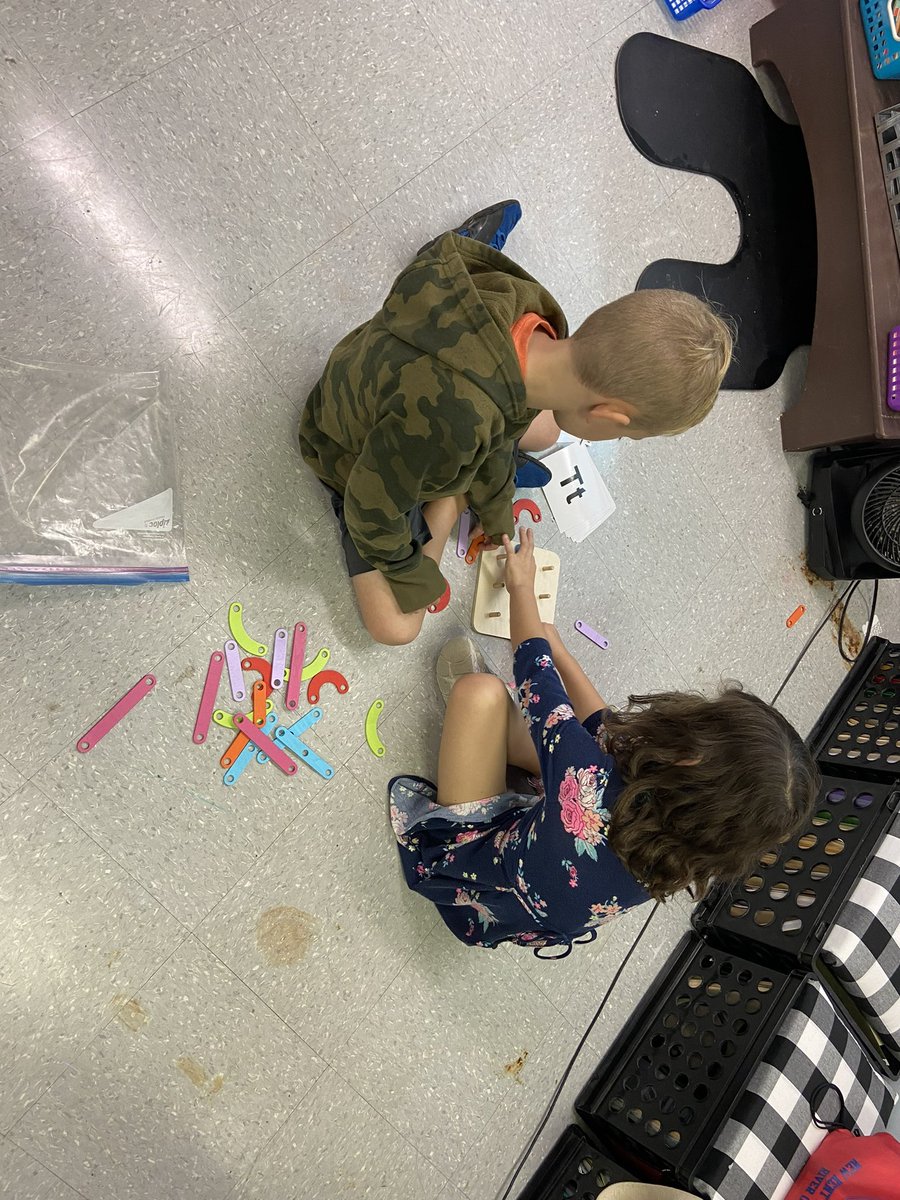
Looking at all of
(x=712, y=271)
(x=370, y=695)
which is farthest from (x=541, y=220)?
(x=370, y=695)

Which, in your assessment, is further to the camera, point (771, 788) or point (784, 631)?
point (784, 631)

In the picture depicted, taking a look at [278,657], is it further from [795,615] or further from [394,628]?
[795,615]

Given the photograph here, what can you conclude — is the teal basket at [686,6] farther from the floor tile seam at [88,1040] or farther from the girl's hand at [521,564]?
the floor tile seam at [88,1040]

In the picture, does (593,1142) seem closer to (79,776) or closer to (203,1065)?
(203,1065)

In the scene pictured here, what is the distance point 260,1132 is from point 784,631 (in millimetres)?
1515

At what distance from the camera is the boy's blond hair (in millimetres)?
877

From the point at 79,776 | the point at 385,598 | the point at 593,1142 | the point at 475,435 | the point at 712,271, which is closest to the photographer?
the point at 475,435

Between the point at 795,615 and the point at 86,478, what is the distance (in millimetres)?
1623

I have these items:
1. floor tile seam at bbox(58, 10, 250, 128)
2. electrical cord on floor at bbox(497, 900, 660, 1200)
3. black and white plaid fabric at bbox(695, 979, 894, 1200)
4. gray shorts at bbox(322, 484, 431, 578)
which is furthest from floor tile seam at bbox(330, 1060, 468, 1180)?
floor tile seam at bbox(58, 10, 250, 128)

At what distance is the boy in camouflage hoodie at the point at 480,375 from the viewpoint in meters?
0.88

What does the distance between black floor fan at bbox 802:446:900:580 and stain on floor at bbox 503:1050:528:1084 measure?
1.31 metres

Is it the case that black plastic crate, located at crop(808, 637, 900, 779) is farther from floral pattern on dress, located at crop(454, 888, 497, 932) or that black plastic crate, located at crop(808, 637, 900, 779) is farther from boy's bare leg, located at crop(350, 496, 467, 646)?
boy's bare leg, located at crop(350, 496, 467, 646)

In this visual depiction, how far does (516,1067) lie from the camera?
1366 millimetres

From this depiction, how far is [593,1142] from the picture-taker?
1.38 m
